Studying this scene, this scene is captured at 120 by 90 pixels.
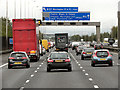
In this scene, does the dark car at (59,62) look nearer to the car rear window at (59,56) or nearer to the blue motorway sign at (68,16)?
the car rear window at (59,56)

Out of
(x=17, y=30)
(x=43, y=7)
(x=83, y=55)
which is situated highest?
(x=43, y=7)

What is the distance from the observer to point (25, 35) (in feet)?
123

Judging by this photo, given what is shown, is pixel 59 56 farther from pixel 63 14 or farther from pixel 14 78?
pixel 63 14

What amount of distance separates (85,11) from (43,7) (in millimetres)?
7822

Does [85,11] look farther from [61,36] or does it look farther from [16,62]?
[16,62]

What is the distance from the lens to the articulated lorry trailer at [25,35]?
37.2 metres

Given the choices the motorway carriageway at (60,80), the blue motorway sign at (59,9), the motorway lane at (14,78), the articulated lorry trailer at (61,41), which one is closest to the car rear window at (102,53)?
the motorway carriageway at (60,80)

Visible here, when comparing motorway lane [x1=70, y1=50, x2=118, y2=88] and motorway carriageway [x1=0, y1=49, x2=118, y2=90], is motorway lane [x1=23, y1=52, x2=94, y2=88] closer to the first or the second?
motorway carriageway [x1=0, y1=49, x2=118, y2=90]

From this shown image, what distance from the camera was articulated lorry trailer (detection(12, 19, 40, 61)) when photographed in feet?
122

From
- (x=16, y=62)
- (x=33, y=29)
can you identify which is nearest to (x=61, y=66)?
(x=16, y=62)

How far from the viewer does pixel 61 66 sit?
77.6 ft

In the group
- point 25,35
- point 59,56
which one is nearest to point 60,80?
point 59,56

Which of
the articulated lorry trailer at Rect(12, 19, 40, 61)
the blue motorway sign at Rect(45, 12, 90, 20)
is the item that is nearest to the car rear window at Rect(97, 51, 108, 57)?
the articulated lorry trailer at Rect(12, 19, 40, 61)

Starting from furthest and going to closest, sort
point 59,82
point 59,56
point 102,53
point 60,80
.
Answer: point 102,53 < point 59,56 < point 60,80 < point 59,82
